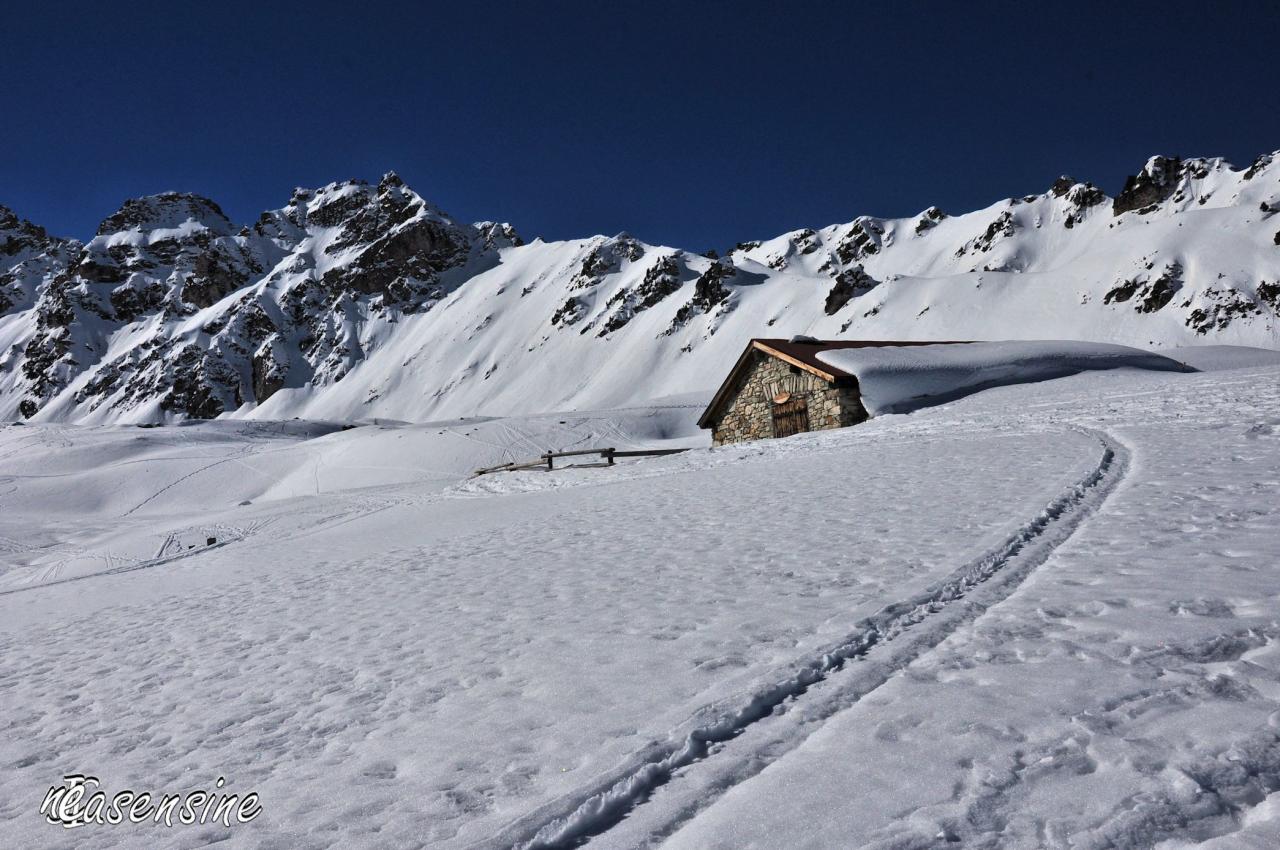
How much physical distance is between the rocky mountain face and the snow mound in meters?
35.1

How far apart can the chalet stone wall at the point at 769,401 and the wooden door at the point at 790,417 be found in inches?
7.7

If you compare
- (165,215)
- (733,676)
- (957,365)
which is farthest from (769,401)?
(165,215)

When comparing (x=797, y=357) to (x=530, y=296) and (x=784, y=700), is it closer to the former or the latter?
(x=784, y=700)

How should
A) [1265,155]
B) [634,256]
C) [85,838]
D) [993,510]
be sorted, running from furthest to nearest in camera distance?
[634,256] → [1265,155] → [993,510] → [85,838]

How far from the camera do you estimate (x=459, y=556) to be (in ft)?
30.3

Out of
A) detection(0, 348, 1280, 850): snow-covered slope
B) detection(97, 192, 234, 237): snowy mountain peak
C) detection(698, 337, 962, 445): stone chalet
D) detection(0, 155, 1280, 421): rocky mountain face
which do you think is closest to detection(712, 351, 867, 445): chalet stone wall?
detection(698, 337, 962, 445): stone chalet

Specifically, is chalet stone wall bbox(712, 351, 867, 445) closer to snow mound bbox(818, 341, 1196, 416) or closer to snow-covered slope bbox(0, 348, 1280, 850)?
snow mound bbox(818, 341, 1196, 416)

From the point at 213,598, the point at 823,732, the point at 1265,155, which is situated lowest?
the point at 213,598

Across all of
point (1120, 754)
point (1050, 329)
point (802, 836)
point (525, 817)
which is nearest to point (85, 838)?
point (525, 817)

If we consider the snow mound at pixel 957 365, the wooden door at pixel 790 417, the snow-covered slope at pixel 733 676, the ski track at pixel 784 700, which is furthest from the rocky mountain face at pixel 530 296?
the ski track at pixel 784 700

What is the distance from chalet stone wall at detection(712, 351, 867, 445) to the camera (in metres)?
23.7

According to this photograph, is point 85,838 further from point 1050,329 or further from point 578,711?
point 1050,329

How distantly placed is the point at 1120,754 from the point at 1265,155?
11589cm

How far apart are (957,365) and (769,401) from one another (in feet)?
25.0
